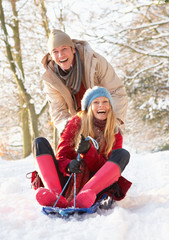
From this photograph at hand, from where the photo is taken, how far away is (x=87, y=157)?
194cm

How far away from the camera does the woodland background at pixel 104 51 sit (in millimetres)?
6977

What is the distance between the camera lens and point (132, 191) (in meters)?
2.29

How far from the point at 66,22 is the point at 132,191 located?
6.93 meters

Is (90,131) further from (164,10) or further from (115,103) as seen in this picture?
(164,10)

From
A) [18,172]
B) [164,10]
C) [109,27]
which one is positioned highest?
[164,10]

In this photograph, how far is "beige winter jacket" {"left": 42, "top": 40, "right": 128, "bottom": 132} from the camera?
241 centimetres

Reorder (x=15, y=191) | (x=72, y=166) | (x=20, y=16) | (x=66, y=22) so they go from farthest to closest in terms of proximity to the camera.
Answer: (x=20, y=16) < (x=66, y=22) < (x=15, y=191) < (x=72, y=166)

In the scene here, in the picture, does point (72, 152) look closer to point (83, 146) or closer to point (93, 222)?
point (83, 146)

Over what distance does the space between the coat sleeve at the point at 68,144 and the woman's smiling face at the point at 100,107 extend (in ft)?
0.52

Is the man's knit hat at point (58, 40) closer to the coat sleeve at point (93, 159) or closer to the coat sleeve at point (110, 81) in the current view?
the coat sleeve at point (110, 81)

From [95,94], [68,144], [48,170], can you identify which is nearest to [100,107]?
[95,94]

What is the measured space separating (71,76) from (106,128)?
25.7 inches

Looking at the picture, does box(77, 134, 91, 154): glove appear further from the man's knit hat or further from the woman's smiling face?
the man's knit hat

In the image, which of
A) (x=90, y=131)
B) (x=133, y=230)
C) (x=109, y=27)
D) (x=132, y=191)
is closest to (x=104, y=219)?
(x=133, y=230)
